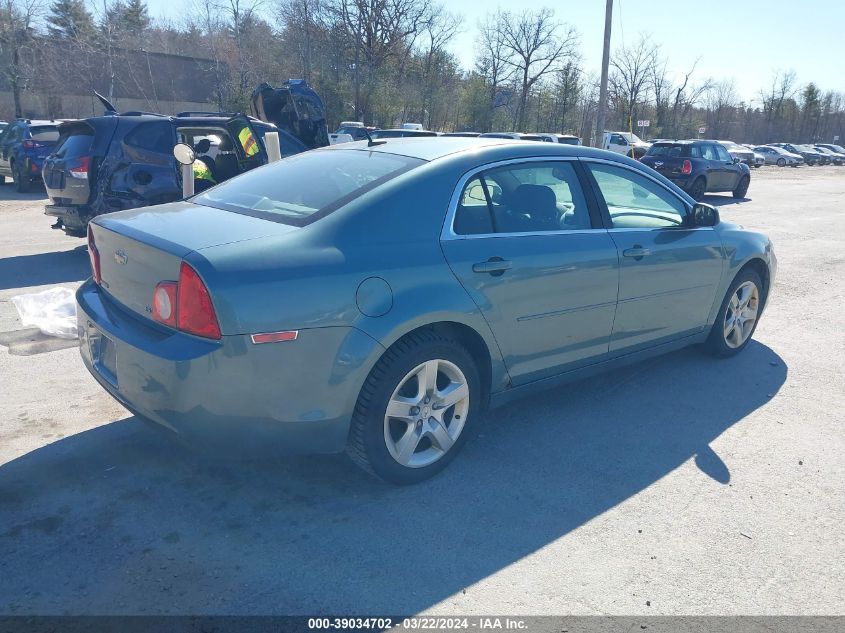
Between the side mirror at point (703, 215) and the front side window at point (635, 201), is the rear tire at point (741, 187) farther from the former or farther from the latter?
the front side window at point (635, 201)

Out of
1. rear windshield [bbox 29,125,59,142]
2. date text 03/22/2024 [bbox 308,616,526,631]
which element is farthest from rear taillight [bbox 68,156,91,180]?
rear windshield [bbox 29,125,59,142]

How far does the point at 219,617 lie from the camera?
256 centimetres

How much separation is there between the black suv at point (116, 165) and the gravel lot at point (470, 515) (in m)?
3.23

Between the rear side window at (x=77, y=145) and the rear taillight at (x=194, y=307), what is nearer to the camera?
the rear taillight at (x=194, y=307)

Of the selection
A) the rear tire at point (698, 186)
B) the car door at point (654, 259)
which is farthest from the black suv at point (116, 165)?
the rear tire at point (698, 186)

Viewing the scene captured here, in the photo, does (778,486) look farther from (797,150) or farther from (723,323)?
(797,150)

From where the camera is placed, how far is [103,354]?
3.40 metres

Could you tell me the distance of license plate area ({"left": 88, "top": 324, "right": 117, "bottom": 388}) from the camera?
3291 mm

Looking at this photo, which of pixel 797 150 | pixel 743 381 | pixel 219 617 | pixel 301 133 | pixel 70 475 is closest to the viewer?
pixel 219 617

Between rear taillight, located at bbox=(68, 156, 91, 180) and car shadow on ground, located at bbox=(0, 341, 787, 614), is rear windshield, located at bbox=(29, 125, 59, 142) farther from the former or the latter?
car shadow on ground, located at bbox=(0, 341, 787, 614)

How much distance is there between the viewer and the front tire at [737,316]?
5.41 metres

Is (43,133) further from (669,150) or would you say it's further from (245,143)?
(669,150)

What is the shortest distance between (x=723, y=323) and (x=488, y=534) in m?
3.18

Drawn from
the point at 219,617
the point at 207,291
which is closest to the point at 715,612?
the point at 219,617
